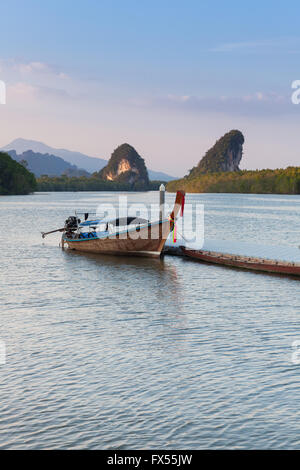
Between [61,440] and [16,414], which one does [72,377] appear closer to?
[16,414]

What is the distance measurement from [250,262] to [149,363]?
20.0 metres

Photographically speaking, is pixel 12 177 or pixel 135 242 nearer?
pixel 135 242

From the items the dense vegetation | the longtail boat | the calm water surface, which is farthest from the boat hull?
the dense vegetation

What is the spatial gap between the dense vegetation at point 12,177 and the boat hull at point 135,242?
139882mm

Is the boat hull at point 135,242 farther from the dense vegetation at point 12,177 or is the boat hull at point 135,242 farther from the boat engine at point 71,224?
the dense vegetation at point 12,177

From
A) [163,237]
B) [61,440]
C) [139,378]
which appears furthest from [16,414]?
[163,237]

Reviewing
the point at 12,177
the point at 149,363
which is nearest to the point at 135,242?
the point at 149,363

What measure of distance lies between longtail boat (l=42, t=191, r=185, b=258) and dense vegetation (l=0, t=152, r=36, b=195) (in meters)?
138

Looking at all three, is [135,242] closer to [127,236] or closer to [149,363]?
[127,236]

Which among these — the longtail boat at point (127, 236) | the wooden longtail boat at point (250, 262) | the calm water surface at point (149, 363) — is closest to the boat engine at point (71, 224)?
the longtail boat at point (127, 236)

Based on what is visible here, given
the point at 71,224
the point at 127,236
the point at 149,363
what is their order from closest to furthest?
1. the point at 149,363
2. the point at 127,236
3. the point at 71,224

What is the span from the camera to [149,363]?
54.1 feet

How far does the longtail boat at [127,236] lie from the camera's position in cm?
3898

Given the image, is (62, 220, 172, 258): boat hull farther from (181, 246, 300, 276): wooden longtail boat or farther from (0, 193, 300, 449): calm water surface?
(0, 193, 300, 449): calm water surface
